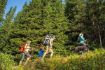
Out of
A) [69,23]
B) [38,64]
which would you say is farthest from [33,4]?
[38,64]

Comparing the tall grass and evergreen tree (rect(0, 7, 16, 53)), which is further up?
the tall grass

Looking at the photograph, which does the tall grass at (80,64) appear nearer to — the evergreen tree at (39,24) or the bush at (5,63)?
the bush at (5,63)

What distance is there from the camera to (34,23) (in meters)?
46.9

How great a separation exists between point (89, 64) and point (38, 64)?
3.67 meters

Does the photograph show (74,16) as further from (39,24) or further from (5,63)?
(5,63)

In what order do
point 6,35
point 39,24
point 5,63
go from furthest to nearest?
point 6,35 → point 39,24 → point 5,63

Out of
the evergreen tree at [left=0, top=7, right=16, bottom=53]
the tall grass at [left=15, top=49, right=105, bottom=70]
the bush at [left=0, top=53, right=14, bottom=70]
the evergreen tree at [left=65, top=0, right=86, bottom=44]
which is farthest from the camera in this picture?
the evergreen tree at [left=65, top=0, right=86, bottom=44]

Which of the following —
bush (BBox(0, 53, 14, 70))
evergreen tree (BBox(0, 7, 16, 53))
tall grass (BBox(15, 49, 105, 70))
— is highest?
bush (BBox(0, 53, 14, 70))

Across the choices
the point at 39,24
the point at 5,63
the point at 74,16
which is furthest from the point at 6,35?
the point at 5,63

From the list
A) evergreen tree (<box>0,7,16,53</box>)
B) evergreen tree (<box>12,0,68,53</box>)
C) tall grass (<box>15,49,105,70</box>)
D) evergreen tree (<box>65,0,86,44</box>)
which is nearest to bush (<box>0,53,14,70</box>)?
tall grass (<box>15,49,105,70</box>)

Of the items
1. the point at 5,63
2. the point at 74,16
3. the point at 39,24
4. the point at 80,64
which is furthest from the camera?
the point at 74,16

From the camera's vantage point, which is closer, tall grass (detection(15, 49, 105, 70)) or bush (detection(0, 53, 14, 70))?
bush (detection(0, 53, 14, 70))

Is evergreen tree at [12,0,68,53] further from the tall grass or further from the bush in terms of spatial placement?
the bush

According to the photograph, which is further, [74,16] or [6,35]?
[74,16]
